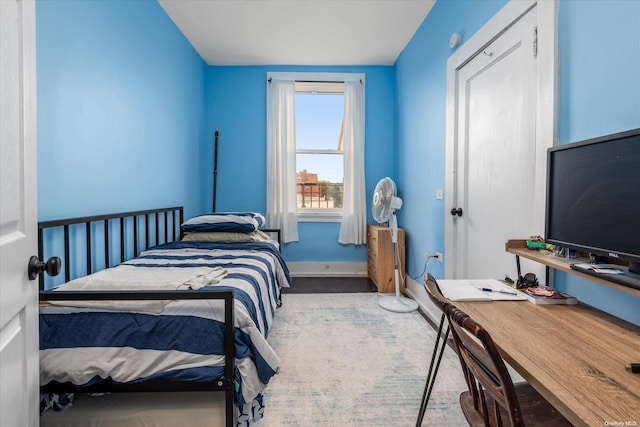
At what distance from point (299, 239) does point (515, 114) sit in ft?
9.73

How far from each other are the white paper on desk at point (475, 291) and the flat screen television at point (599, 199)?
27 cm

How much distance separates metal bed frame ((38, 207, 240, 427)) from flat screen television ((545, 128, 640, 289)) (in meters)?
1.27

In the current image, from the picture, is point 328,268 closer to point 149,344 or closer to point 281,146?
point 281,146

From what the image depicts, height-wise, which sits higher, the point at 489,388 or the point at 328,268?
the point at 489,388

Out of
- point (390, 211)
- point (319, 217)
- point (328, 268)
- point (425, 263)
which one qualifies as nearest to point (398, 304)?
point (425, 263)

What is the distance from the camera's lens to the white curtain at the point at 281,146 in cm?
411

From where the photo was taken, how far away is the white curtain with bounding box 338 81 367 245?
413 centimetres

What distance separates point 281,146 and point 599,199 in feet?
11.4

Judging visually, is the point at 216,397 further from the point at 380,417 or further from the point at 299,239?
the point at 299,239

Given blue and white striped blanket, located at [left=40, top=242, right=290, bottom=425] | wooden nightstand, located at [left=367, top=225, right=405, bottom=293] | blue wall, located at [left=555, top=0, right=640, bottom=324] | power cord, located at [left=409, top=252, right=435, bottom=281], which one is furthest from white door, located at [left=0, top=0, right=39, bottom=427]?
wooden nightstand, located at [left=367, top=225, right=405, bottom=293]

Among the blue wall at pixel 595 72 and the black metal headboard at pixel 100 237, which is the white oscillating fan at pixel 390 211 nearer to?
the blue wall at pixel 595 72

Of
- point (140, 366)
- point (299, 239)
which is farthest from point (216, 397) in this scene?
point (299, 239)

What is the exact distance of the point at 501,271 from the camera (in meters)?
1.98

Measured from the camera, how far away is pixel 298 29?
3.24 metres
